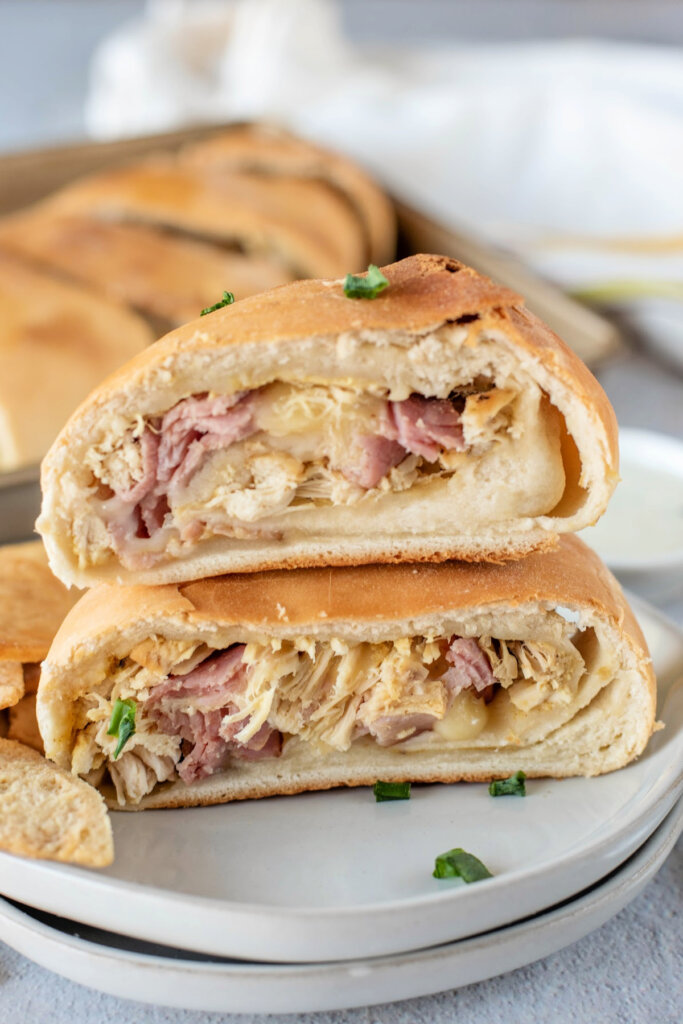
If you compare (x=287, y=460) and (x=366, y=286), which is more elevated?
(x=366, y=286)

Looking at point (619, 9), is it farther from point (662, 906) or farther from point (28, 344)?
point (662, 906)

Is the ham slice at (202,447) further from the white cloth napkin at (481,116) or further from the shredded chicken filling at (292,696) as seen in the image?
the white cloth napkin at (481,116)

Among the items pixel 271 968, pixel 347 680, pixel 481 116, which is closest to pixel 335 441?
pixel 347 680

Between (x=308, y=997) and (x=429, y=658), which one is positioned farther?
(x=429, y=658)

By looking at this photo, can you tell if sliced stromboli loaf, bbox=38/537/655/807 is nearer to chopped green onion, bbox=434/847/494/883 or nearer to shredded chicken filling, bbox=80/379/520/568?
shredded chicken filling, bbox=80/379/520/568

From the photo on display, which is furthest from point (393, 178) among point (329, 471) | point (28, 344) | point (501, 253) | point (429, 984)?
point (429, 984)

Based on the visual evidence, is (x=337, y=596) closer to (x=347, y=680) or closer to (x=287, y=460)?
(x=347, y=680)

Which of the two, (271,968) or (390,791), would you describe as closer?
(271,968)
